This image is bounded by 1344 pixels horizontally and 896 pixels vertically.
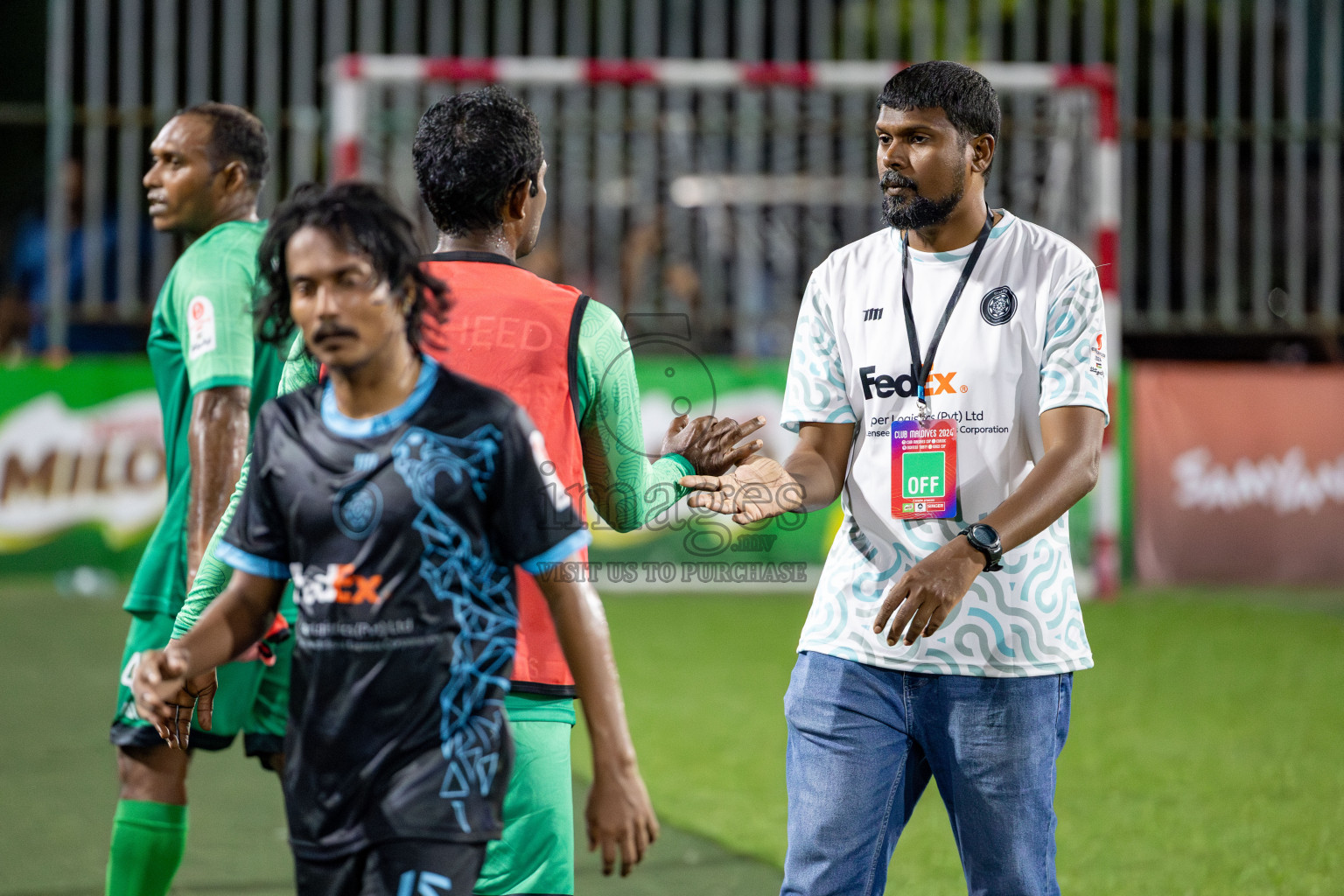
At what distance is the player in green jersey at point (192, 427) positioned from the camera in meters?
3.81

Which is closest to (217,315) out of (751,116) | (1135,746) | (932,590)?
(932,590)

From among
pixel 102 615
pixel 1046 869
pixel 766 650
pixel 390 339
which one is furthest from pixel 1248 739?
pixel 102 615

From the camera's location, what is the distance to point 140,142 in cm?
1236

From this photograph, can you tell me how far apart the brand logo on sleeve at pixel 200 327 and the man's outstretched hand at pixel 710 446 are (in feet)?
4.09

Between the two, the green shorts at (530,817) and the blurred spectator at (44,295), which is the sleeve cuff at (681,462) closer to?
the green shorts at (530,817)

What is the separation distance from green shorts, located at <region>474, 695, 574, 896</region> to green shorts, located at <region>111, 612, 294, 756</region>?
4.37 ft

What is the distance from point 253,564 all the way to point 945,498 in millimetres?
1332

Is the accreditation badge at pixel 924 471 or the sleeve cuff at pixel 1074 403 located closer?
the sleeve cuff at pixel 1074 403

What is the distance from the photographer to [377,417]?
2420 millimetres

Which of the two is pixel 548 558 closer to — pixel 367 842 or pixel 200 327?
pixel 367 842

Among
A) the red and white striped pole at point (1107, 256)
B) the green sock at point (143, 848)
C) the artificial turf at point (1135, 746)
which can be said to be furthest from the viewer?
the red and white striped pole at point (1107, 256)

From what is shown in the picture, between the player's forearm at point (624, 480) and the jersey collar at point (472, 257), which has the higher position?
the jersey collar at point (472, 257)

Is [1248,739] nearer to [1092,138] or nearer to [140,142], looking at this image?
[1092,138]

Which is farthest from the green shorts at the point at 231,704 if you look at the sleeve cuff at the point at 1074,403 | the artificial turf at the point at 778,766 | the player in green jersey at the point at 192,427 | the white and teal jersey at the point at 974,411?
the sleeve cuff at the point at 1074,403
